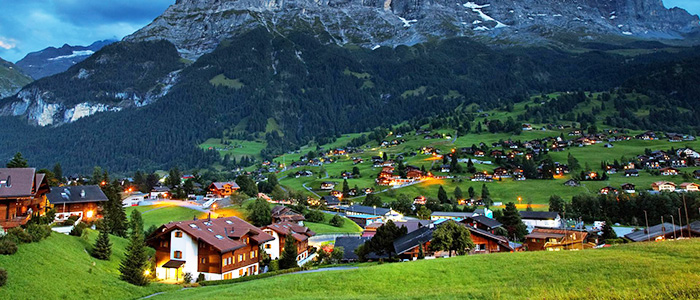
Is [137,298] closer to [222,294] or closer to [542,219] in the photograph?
[222,294]

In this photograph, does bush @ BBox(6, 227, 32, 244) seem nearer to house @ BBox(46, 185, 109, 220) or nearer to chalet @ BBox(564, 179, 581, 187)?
house @ BBox(46, 185, 109, 220)

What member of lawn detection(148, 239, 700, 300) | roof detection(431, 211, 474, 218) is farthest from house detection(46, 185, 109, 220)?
roof detection(431, 211, 474, 218)

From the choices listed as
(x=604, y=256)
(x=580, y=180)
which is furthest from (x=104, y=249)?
(x=580, y=180)

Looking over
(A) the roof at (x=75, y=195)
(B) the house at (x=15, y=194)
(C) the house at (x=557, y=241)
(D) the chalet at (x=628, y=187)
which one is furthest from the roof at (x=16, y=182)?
(D) the chalet at (x=628, y=187)

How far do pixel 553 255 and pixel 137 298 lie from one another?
98.9 ft

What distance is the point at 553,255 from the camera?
34.7 m

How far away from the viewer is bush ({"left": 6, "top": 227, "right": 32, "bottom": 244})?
34.1 meters

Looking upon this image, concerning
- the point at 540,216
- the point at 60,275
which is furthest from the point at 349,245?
the point at 540,216

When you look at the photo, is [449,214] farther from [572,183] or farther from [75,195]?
[75,195]

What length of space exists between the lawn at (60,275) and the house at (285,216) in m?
48.9

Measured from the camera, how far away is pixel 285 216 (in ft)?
303

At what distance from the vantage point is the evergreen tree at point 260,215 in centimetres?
8824

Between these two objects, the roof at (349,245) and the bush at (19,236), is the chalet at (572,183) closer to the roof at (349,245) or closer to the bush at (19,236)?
the roof at (349,245)

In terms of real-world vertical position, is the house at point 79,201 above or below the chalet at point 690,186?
above
